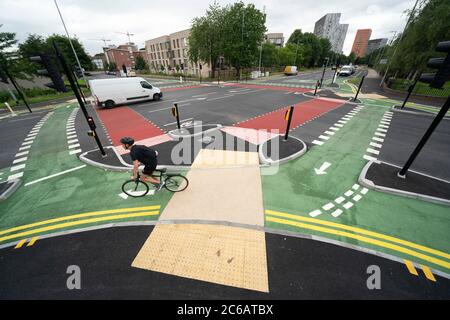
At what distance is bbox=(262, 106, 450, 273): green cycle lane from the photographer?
14.9 ft

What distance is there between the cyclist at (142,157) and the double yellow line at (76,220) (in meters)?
1.03

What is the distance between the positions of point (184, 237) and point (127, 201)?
8.71ft

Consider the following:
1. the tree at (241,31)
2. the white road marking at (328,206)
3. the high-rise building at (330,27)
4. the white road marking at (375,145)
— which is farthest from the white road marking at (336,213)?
the high-rise building at (330,27)

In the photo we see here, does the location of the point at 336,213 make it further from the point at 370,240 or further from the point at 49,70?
the point at 49,70

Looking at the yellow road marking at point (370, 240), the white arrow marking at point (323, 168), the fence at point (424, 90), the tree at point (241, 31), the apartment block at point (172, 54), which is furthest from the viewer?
the apartment block at point (172, 54)

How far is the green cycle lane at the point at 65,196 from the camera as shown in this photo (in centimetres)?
555

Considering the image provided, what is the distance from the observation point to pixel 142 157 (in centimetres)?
521

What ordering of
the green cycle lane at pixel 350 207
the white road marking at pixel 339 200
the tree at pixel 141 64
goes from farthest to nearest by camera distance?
the tree at pixel 141 64, the white road marking at pixel 339 200, the green cycle lane at pixel 350 207

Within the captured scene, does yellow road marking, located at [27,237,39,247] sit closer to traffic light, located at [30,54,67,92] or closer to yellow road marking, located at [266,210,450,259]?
traffic light, located at [30,54,67,92]

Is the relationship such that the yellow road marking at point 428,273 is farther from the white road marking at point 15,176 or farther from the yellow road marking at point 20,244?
the white road marking at point 15,176

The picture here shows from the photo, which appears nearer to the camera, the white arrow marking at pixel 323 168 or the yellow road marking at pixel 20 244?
the yellow road marking at pixel 20 244

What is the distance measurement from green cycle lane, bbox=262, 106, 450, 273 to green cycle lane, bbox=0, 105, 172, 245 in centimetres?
410
